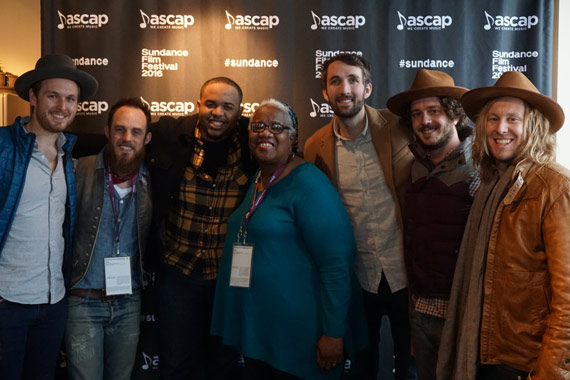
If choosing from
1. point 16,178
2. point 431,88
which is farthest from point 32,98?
point 431,88

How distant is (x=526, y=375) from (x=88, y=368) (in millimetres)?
2097

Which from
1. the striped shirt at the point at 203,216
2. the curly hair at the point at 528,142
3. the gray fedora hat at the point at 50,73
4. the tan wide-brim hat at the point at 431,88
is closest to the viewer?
the curly hair at the point at 528,142

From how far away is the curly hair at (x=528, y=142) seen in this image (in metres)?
1.74

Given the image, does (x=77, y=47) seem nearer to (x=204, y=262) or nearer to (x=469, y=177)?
(x=204, y=262)

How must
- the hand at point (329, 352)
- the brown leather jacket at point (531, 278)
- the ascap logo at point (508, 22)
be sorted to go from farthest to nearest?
the ascap logo at point (508, 22) < the hand at point (329, 352) < the brown leather jacket at point (531, 278)

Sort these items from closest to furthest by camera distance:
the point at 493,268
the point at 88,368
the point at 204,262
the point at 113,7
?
the point at 493,268 → the point at 88,368 → the point at 204,262 → the point at 113,7

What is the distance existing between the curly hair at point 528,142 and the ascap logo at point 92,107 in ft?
9.17

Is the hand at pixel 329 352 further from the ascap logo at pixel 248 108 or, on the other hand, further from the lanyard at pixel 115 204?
the ascap logo at pixel 248 108

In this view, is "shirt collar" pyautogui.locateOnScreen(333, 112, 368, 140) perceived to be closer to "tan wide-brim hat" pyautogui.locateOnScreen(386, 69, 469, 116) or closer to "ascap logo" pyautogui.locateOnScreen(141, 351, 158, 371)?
"tan wide-brim hat" pyautogui.locateOnScreen(386, 69, 469, 116)

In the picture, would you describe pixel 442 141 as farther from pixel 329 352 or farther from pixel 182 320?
pixel 182 320

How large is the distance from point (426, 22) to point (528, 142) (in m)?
2.06

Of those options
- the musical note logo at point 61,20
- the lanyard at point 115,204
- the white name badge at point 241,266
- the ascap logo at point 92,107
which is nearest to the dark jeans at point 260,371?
the white name badge at point 241,266

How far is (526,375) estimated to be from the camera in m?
1.62

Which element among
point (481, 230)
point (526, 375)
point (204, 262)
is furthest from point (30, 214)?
point (526, 375)
